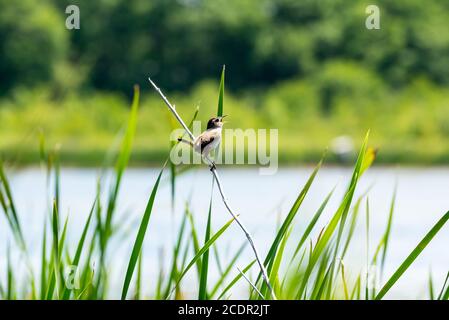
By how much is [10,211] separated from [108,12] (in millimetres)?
32708

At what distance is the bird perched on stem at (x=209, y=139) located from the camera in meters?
1.76

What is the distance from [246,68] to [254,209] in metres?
18.5

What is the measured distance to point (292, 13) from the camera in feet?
114

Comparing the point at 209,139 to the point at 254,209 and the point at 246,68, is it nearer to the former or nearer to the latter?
the point at 254,209

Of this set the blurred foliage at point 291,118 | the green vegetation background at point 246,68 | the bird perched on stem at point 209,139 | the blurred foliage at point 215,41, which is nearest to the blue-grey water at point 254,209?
the bird perched on stem at point 209,139

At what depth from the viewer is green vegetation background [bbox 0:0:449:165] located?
2808cm

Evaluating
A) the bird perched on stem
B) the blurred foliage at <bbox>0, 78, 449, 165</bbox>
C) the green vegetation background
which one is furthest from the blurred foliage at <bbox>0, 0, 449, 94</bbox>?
the bird perched on stem

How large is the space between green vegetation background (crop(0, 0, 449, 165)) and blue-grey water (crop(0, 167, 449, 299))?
106 inches

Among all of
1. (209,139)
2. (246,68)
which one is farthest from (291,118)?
(209,139)

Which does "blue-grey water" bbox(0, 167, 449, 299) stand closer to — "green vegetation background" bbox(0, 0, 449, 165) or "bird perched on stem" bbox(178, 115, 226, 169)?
"bird perched on stem" bbox(178, 115, 226, 169)

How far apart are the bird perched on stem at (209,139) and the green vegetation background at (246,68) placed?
78.1 ft

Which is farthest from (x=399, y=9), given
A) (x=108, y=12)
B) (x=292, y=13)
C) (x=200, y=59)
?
(x=108, y=12)

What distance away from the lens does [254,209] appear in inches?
630
